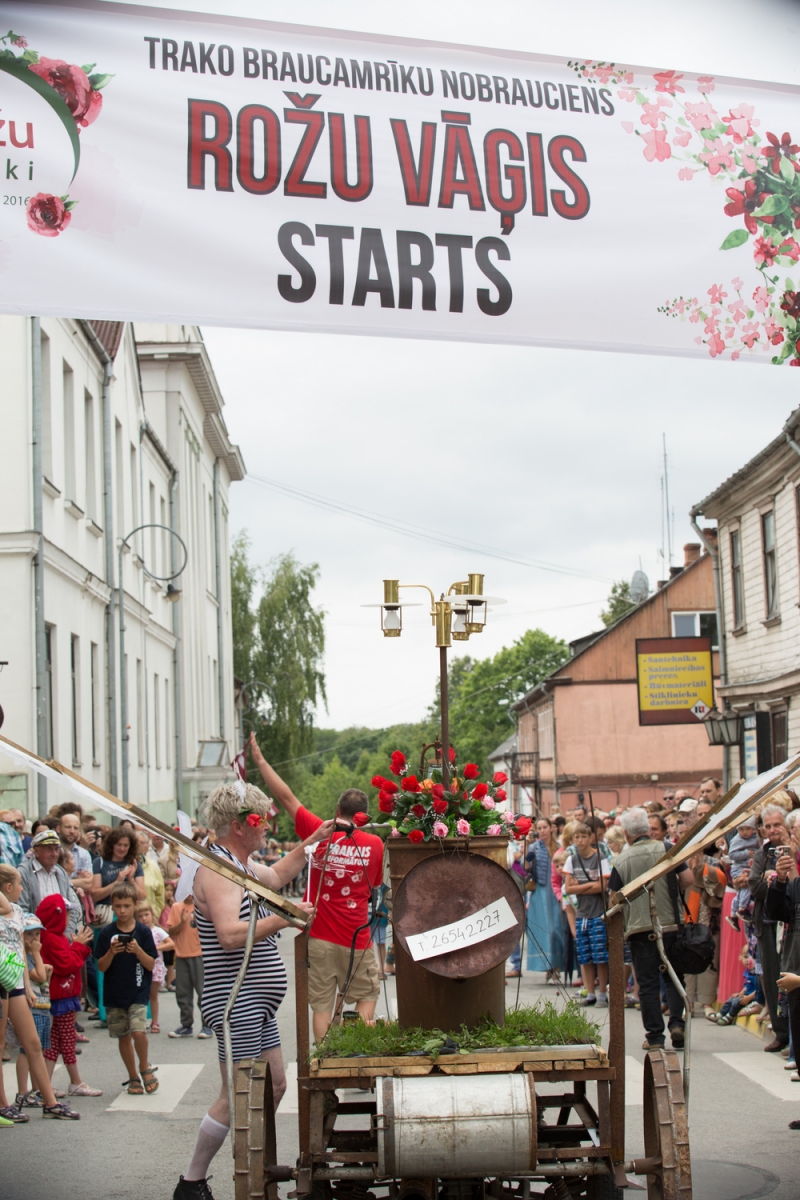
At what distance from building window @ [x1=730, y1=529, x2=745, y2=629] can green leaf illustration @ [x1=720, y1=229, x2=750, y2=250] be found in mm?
22630

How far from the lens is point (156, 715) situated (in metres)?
31.3

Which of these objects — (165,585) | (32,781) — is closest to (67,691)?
(32,781)

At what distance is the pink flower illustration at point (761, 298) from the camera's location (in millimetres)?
5027

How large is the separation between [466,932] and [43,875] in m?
6.13

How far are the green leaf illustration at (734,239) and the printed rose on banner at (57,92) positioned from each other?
2277 mm

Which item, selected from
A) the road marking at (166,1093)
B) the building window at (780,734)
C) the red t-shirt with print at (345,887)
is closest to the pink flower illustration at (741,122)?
the red t-shirt with print at (345,887)

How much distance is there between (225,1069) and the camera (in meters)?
5.21

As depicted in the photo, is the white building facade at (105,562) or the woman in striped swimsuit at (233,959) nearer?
the woman in striped swimsuit at (233,959)

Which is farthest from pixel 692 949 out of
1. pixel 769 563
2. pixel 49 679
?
pixel 769 563

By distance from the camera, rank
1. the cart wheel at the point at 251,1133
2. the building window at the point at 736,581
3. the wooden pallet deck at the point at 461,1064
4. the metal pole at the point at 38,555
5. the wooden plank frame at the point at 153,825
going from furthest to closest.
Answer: the building window at the point at 736,581 → the metal pole at the point at 38,555 → the wooden pallet deck at the point at 461,1064 → the cart wheel at the point at 251,1133 → the wooden plank frame at the point at 153,825

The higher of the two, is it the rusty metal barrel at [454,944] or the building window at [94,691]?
the building window at [94,691]

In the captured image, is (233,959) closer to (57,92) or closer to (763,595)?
(57,92)

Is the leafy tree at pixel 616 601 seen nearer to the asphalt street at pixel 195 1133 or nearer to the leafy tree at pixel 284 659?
the leafy tree at pixel 284 659

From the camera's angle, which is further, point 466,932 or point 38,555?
point 38,555
